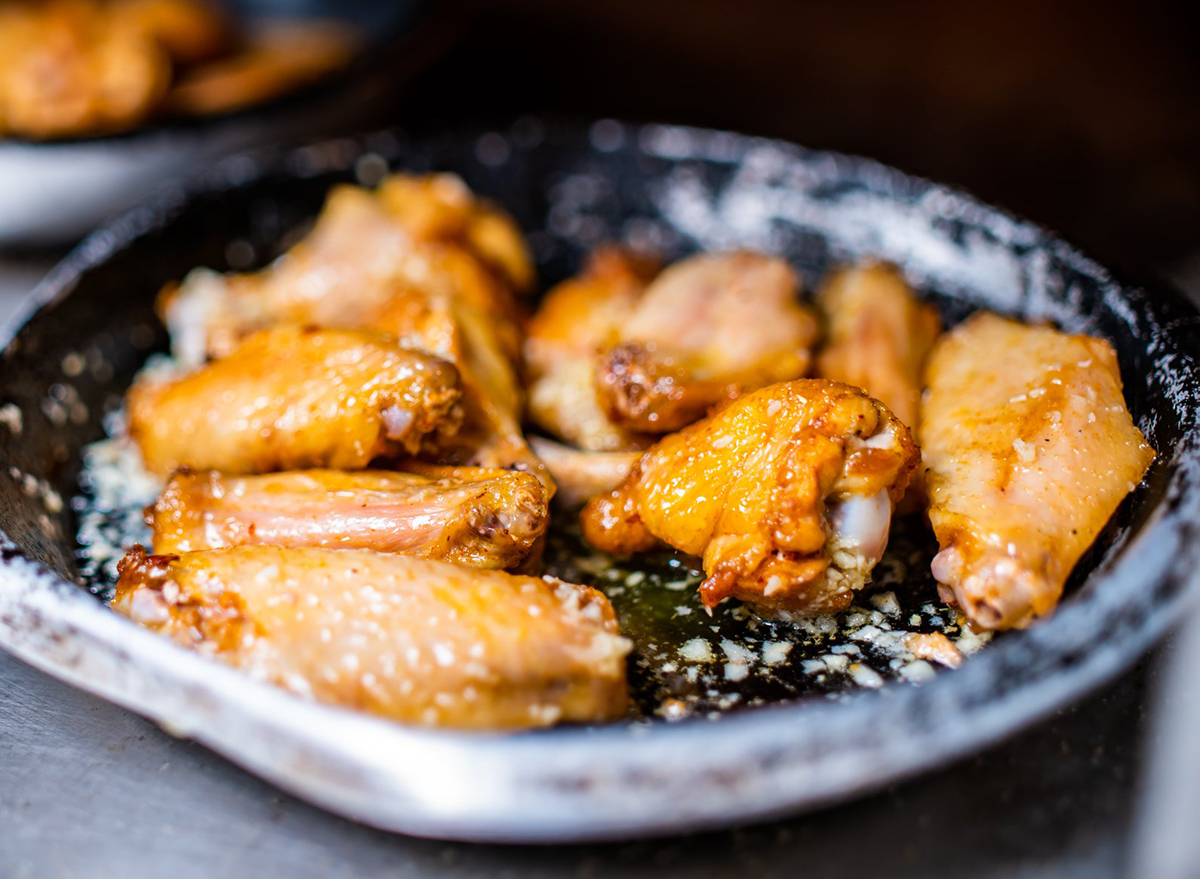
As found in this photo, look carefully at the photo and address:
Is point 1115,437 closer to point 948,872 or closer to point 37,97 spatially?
point 948,872

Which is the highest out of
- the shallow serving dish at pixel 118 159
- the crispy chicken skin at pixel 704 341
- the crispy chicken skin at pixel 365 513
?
the crispy chicken skin at pixel 704 341

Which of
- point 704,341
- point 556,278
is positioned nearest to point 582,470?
point 704,341

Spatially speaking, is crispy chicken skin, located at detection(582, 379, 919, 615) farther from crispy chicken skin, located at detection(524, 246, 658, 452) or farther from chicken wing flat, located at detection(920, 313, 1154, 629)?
crispy chicken skin, located at detection(524, 246, 658, 452)

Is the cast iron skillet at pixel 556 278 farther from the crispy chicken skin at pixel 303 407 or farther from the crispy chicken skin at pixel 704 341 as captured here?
the crispy chicken skin at pixel 704 341

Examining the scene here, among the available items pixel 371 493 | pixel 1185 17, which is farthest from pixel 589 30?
pixel 371 493

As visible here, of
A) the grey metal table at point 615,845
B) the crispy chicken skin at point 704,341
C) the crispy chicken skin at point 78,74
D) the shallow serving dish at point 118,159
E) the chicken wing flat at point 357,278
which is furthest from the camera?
the crispy chicken skin at point 78,74

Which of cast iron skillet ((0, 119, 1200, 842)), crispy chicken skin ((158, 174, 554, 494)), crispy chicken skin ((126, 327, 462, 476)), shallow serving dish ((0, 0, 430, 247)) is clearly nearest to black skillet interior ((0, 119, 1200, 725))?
cast iron skillet ((0, 119, 1200, 842))

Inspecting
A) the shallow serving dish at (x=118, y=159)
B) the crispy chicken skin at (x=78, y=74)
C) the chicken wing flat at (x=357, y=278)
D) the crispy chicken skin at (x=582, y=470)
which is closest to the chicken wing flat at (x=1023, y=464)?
the crispy chicken skin at (x=582, y=470)
